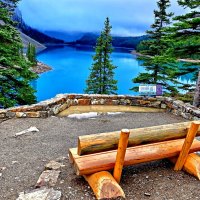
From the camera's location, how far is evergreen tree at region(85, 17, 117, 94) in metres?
22.7

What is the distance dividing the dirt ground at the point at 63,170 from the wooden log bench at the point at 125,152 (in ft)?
0.72

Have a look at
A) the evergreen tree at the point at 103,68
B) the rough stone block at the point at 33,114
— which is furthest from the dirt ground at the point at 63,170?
the evergreen tree at the point at 103,68

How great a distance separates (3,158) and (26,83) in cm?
863

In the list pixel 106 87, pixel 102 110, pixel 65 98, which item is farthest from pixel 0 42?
pixel 106 87

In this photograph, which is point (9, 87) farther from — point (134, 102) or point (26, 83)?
point (134, 102)

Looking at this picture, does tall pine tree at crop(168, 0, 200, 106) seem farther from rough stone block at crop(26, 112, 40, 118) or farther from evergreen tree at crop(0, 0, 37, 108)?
evergreen tree at crop(0, 0, 37, 108)

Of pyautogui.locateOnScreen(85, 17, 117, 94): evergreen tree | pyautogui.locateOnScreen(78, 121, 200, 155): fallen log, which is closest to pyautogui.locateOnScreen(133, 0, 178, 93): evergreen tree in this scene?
pyautogui.locateOnScreen(85, 17, 117, 94): evergreen tree

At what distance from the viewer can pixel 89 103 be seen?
32.1 ft

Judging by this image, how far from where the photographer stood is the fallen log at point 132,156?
367cm

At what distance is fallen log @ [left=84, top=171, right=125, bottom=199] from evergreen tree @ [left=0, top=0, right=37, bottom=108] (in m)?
8.98

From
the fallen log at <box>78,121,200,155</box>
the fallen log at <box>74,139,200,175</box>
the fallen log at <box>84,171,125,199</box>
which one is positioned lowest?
the fallen log at <box>84,171,125,199</box>

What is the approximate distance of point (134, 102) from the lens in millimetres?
9945

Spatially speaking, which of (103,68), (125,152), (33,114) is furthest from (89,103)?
(103,68)

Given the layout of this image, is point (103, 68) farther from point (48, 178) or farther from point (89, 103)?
point (48, 178)
